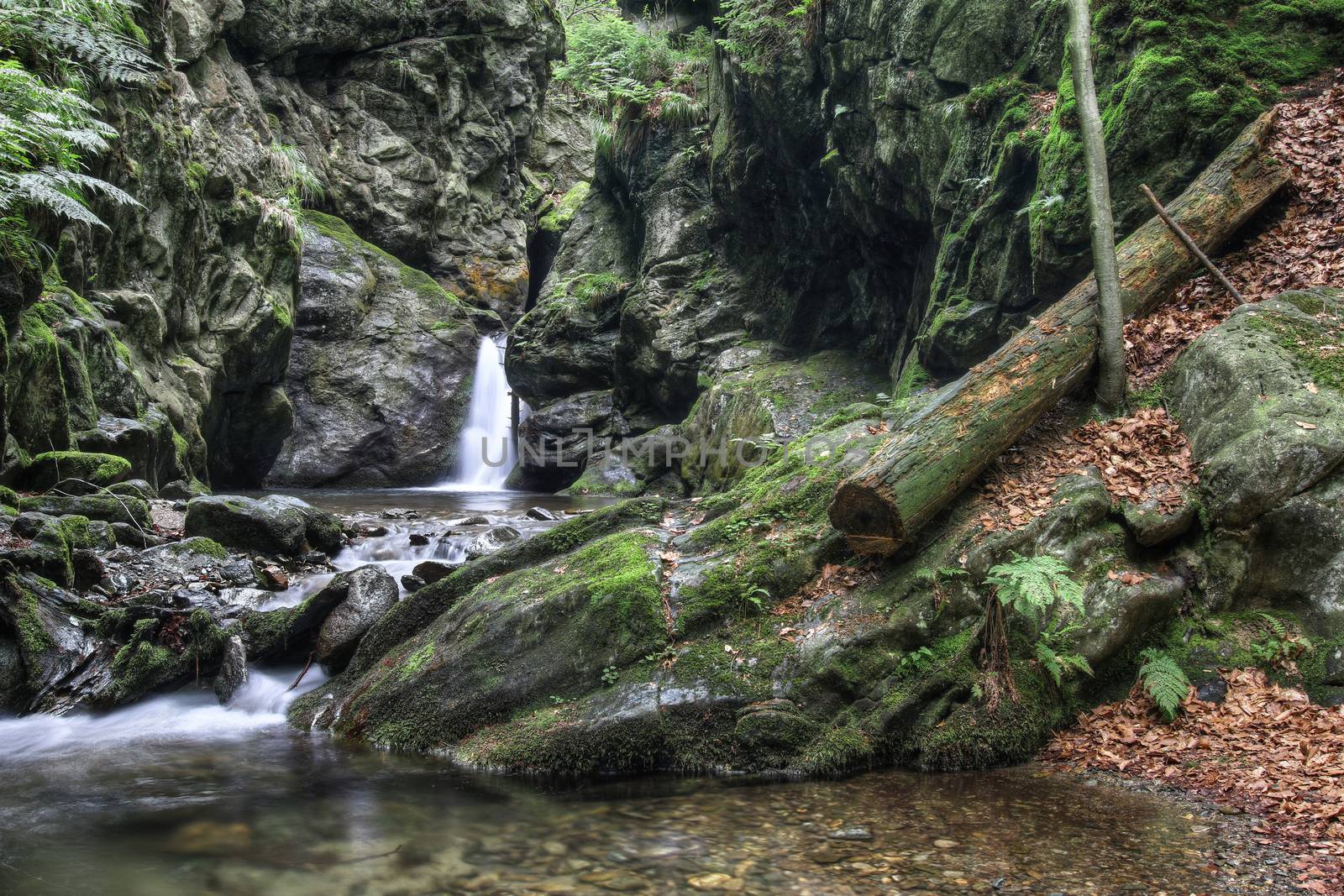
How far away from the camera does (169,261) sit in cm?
1454

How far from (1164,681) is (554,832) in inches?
141

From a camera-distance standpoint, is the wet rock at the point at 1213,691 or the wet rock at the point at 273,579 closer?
the wet rock at the point at 1213,691

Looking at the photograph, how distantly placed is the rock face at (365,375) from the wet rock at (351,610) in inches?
663

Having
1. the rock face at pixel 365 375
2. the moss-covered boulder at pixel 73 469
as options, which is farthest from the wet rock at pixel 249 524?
the rock face at pixel 365 375

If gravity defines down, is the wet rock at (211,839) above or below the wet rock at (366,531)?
below

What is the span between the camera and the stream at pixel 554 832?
3.75 meters

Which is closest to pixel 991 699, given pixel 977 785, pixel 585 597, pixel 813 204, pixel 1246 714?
pixel 977 785

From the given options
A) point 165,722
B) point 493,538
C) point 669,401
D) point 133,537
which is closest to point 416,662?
point 165,722

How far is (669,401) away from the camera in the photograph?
2186cm

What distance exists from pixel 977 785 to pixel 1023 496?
2175mm

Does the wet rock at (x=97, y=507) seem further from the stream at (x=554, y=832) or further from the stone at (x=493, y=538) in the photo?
the stream at (x=554, y=832)

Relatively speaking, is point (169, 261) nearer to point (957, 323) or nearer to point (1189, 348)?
point (957, 323)

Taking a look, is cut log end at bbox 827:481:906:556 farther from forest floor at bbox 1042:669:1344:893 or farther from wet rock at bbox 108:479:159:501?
wet rock at bbox 108:479:159:501

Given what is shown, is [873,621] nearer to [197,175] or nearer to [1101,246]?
[1101,246]
